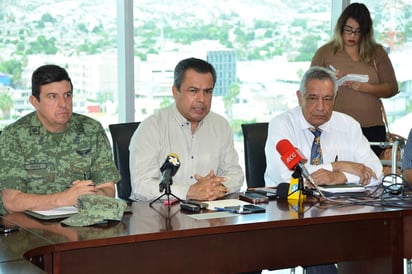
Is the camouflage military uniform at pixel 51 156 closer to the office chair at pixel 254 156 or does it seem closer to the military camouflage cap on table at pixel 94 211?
the military camouflage cap on table at pixel 94 211

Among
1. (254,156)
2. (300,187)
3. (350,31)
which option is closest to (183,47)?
(350,31)

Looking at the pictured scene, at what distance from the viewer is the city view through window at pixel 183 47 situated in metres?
5.52

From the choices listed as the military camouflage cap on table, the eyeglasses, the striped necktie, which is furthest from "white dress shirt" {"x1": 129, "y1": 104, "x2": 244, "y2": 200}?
the eyeglasses

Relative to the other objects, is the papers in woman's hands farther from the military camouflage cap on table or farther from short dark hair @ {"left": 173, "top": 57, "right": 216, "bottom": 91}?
the military camouflage cap on table

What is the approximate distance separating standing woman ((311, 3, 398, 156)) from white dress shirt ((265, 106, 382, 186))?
1.16 m

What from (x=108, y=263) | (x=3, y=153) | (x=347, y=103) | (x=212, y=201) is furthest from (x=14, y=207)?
(x=347, y=103)

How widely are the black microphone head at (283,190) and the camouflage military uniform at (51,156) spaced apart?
2.53ft

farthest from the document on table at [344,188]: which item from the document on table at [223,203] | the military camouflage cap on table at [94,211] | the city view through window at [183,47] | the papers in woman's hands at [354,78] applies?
the city view through window at [183,47]

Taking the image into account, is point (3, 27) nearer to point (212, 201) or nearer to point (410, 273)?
point (212, 201)

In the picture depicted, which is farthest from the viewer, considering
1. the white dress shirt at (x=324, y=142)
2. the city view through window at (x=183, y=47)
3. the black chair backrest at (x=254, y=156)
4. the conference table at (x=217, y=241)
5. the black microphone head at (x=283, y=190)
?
the city view through window at (x=183, y=47)

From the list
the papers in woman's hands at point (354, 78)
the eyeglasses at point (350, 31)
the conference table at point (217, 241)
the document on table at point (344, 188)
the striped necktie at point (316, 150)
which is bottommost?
the conference table at point (217, 241)

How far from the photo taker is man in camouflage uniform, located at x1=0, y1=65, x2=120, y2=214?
3.63 m

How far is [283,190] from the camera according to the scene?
3957mm

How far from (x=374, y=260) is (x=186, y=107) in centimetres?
120
